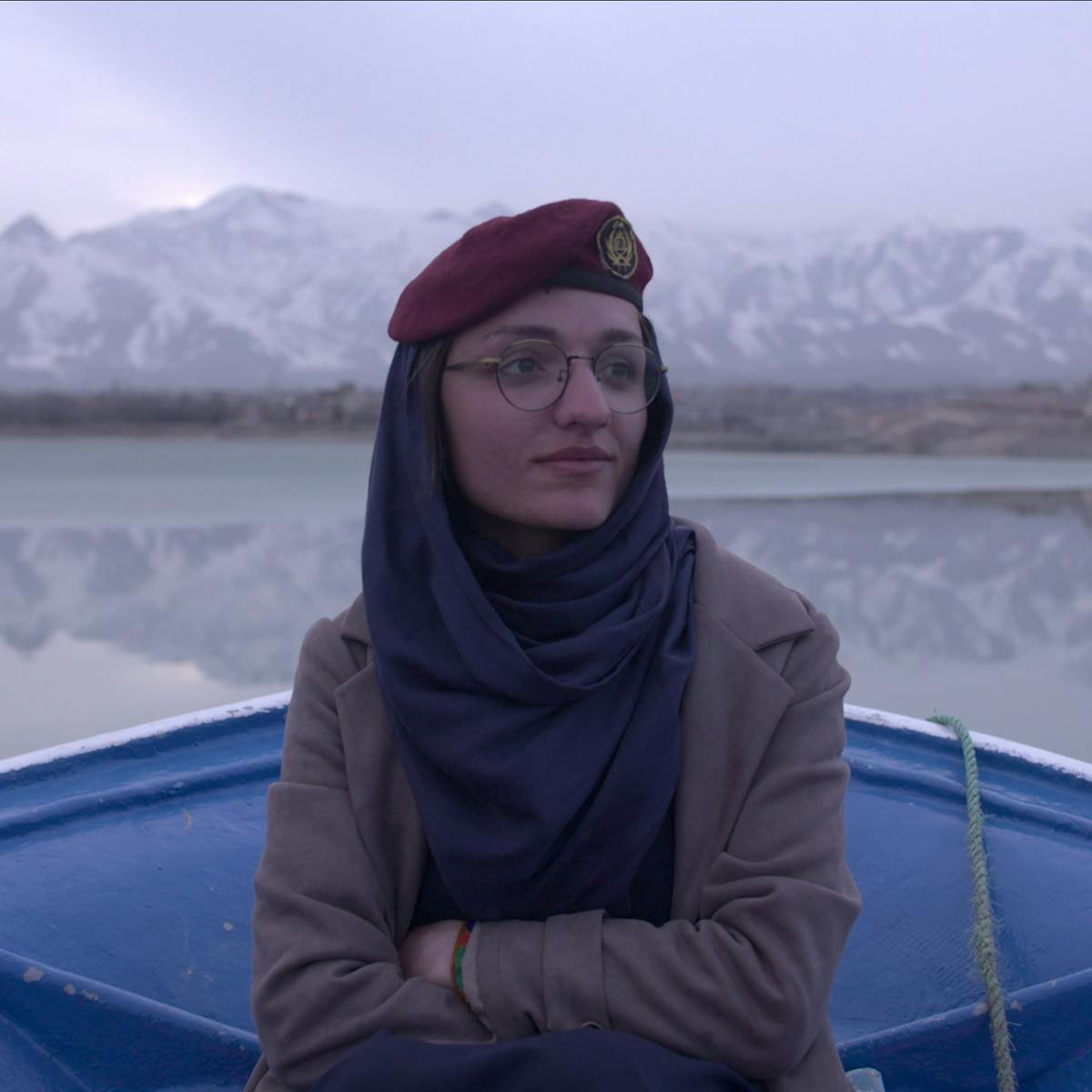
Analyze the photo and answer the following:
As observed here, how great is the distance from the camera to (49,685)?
11.7ft

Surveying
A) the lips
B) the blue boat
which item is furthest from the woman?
the blue boat

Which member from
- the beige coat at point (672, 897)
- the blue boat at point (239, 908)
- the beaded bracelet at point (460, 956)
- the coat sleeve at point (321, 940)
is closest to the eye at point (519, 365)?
the beige coat at point (672, 897)

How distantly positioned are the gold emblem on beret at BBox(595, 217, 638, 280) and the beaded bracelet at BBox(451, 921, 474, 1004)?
62 centimetres

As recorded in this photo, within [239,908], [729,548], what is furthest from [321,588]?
[239,908]

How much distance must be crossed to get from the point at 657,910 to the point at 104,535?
650cm

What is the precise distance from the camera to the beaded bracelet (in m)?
0.94

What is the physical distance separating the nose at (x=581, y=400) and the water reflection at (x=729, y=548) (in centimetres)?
252

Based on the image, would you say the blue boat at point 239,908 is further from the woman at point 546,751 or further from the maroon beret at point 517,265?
the maroon beret at point 517,265

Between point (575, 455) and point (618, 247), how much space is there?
0.21 meters

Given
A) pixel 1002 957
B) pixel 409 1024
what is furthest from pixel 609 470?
pixel 1002 957

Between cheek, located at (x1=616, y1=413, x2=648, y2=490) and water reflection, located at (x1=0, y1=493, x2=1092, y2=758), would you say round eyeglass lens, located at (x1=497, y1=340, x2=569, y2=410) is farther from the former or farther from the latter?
water reflection, located at (x1=0, y1=493, x2=1092, y2=758)

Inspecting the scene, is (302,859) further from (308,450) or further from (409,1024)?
(308,450)

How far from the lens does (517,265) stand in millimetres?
973

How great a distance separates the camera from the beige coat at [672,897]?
2.93ft
